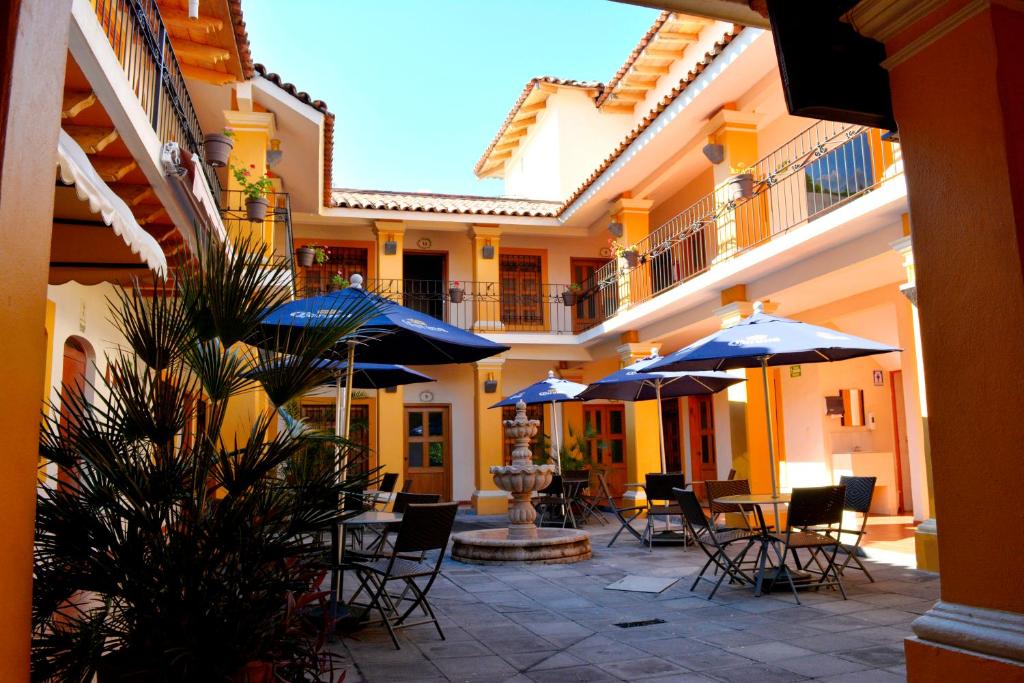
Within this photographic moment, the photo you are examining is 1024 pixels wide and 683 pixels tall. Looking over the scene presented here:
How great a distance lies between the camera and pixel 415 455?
15914 mm

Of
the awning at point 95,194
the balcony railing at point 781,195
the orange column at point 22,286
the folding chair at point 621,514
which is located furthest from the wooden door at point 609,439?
the orange column at point 22,286

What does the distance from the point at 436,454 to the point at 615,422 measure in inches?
159

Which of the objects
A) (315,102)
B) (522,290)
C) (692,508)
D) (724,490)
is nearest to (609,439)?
(522,290)

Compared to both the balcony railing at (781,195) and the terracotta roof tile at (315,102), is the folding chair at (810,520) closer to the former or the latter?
the balcony railing at (781,195)

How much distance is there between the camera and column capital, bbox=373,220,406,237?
1520 cm

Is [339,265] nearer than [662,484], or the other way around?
[662,484]

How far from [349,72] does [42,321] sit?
2567 cm

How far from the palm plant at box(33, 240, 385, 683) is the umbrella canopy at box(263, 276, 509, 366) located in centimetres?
50

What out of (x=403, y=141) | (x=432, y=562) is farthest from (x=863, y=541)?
(x=403, y=141)

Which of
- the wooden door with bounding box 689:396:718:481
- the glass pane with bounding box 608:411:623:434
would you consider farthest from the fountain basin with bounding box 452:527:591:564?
the glass pane with bounding box 608:411:623:434

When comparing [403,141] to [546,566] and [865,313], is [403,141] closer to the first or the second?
[865,313]

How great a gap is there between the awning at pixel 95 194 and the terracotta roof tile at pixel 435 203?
10686mm

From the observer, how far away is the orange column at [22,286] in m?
1.89

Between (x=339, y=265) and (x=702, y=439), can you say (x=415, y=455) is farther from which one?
(x=702, y=439)
